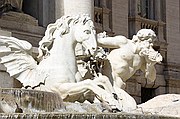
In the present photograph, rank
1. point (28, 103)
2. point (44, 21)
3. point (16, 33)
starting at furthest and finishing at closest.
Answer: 1. point (44, 21)
2. point (16, 33)
3. point (28, 103)

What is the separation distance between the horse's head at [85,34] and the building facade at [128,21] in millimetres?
5028

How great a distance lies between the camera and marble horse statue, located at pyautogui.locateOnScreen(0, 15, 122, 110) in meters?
12.2

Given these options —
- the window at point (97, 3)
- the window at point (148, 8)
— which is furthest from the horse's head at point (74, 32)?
the window at point (148, 8)

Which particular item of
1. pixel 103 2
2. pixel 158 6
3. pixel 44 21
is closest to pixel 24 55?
pixel 44 21

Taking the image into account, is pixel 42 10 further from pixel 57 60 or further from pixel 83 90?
pixel 83 90

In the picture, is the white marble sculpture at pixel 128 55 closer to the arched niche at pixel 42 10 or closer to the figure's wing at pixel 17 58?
the figure's wing at pixel 17 58

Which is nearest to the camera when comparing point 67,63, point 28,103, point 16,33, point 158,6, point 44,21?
point 28,103

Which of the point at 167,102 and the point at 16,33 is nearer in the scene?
the point at 167,102

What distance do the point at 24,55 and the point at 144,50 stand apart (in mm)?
2252

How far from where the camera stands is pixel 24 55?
12.7 meters

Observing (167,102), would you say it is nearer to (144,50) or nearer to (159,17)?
(144,50)

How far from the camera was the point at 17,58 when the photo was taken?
41.6ft

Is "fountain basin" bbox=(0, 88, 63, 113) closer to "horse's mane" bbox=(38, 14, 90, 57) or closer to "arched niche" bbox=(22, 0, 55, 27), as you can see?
"horse's mane" bbox=(38, 14, 90, 57)

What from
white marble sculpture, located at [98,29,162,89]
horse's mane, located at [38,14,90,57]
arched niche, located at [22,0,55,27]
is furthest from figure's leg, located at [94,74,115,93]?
arched niche, located at [22,0,55,27]
